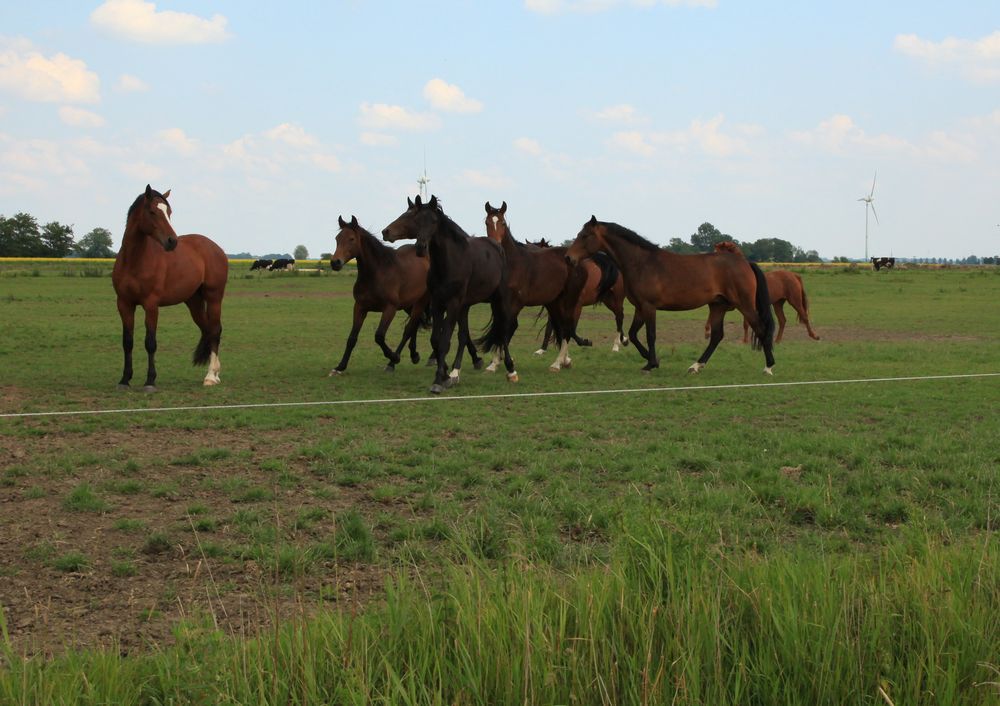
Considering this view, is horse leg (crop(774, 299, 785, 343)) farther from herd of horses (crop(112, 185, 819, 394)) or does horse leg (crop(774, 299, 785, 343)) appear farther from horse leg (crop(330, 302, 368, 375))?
horse leg (crop(330, 302, 368, 375))

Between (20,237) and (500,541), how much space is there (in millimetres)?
82815

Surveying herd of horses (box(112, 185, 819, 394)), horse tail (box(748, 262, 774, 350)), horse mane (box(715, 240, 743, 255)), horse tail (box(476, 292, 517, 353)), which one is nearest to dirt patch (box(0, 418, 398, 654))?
herd of horses (box(112, 185, 819, 394))

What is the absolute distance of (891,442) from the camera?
7930 mm

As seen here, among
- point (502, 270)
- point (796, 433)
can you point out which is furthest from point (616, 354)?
point (796, 433)

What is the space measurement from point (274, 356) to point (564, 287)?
4.84 meters

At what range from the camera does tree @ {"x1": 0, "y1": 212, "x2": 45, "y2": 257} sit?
7644cm

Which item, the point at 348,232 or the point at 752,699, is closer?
the point at 752,699

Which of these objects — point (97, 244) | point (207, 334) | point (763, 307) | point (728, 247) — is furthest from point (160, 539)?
point (97, 244)

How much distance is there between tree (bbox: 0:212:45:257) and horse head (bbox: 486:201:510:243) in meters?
73.7

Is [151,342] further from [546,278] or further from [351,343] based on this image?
[546,278]

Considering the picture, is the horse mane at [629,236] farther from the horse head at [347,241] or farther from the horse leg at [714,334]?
the horse head at [347,241]

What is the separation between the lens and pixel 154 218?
10453mm

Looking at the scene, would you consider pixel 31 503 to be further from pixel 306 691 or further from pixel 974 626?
pixel 974 626

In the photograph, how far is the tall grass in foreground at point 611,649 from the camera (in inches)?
119
